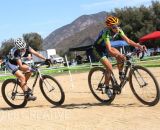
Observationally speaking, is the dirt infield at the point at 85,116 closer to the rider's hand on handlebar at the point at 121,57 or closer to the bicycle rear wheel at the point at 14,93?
the bicycle rear wheel at the point at 14,93

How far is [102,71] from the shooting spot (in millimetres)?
10445

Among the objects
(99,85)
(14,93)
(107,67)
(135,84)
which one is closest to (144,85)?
(135,84)

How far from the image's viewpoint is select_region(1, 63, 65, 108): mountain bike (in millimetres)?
10656

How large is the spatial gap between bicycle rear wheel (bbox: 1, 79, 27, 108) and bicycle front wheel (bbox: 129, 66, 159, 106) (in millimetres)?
2883

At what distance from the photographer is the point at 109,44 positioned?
→ 983 cm

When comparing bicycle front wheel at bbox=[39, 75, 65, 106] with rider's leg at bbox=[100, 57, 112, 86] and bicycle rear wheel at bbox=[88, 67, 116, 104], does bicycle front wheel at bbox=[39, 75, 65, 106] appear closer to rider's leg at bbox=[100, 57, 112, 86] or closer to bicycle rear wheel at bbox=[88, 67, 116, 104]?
bicycle rear wheel at bbox=[88, 67, 116, 104]

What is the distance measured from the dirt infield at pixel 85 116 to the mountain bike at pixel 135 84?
0.19 meters

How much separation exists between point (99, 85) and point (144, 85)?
4.12ft

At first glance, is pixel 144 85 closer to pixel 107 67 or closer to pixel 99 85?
pixel 107 67

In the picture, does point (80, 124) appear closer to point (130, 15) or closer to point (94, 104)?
point (94, 104)

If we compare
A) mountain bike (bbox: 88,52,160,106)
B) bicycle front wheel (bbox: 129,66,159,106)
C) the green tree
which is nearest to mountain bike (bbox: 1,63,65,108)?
mountain bike (bbox: 88,52,160,106)

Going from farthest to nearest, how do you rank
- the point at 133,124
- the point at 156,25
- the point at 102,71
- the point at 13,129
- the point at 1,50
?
the point at 1,50 → the point at 156,25 → the point at 102,71 → the point at 13,129 → the point at 133,124

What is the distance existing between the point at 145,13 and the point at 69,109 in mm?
69044

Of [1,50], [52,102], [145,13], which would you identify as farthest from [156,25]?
[52,102]
